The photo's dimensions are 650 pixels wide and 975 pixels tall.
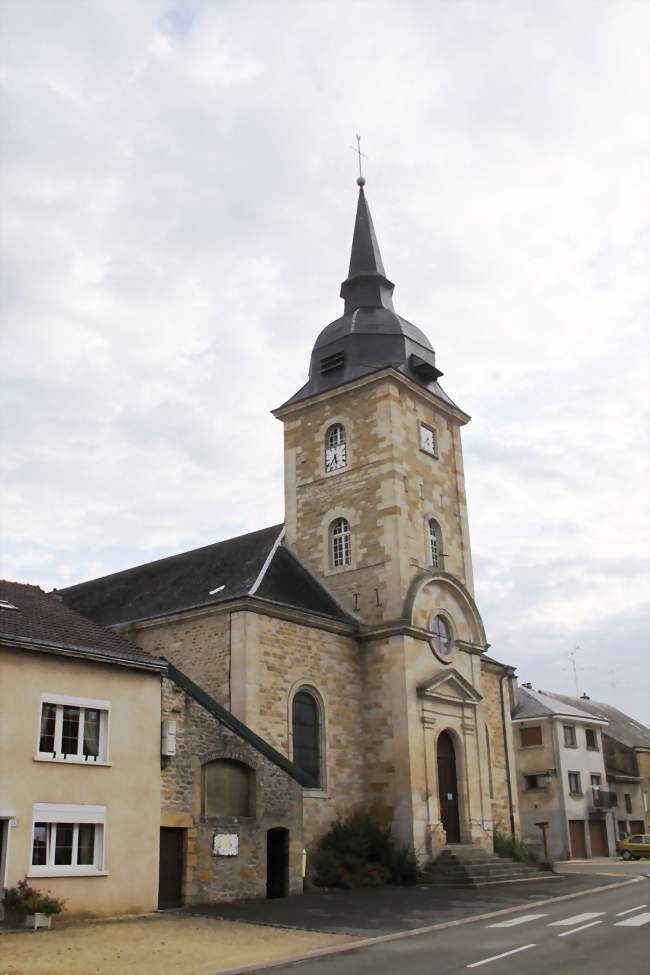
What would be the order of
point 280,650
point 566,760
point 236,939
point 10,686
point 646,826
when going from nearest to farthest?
point 236,939, point 10,686, point 280,650, point 566,760, point 646,826

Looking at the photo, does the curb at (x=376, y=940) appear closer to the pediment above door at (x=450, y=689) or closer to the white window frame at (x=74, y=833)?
the white window frame at (x=74, y=833)

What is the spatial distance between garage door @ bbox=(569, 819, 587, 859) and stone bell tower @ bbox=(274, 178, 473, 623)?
15772mm

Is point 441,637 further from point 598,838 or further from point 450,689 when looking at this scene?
point 598,838

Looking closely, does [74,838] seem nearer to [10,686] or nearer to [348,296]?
[10,686]

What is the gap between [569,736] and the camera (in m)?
41.8

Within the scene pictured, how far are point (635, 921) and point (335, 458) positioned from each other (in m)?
17.9

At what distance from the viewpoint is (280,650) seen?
960 inches

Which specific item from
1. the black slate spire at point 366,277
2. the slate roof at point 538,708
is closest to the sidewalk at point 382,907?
the slate roof at point 538,708

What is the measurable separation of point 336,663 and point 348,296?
13633 mm

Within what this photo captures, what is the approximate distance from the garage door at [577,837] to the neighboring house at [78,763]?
2783 cm

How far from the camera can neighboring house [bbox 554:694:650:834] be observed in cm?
4575

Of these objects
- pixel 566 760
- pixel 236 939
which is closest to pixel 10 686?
pixel 236 939

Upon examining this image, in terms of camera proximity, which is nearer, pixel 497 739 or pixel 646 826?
pixel 497 739

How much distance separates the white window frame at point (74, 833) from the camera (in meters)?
15.1
